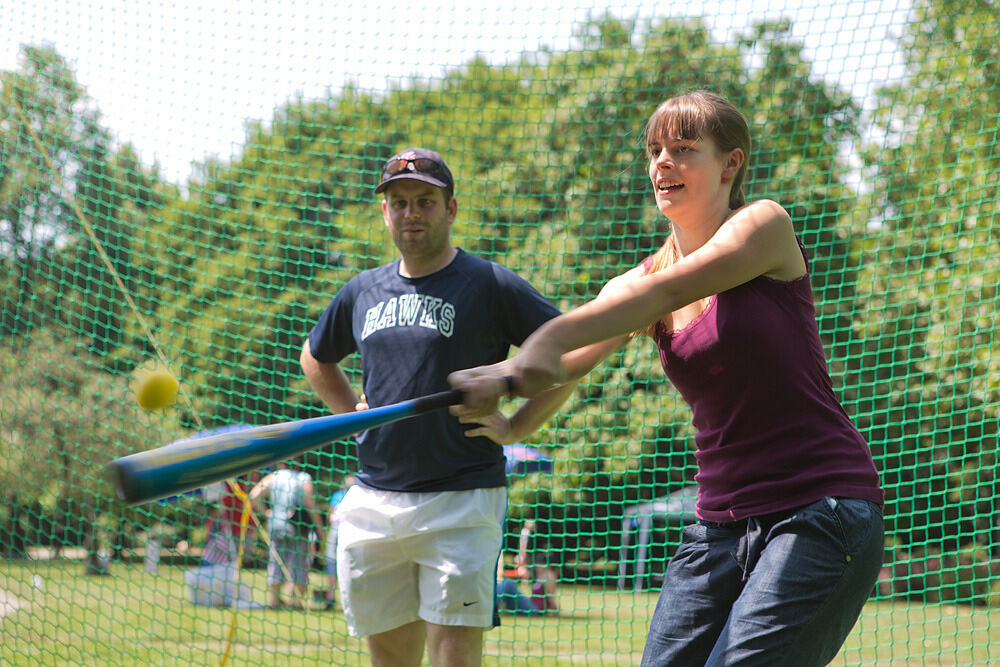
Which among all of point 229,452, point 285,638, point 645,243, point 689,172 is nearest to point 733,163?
point 689,172

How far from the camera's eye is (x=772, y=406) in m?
1.88

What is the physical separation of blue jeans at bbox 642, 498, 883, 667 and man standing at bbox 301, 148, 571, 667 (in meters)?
1.11

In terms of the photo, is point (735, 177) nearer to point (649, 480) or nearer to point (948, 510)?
point (948, 510)

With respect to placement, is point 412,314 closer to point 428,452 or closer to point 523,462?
point 428,452

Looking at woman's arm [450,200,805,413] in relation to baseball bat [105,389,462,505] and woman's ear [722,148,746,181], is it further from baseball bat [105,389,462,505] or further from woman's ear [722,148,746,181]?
woman's ear [722,148,746,181]

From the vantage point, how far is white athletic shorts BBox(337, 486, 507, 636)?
296 centimetres

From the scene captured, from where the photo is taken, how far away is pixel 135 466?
1.64 meters

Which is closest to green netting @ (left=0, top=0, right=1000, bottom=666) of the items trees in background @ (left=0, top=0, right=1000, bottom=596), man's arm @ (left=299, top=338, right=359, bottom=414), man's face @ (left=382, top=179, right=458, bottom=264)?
trees in background @ (left=0, top=0, right=1000, bottom=596)

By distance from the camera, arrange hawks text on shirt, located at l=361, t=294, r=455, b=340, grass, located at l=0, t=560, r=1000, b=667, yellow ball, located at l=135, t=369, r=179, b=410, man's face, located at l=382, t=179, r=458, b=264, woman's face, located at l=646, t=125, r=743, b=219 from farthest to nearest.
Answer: grass, located at l=0, t=560, r=1000, b=667 < yellow ball, located at l=135, t=369, r=179, b=410 < man's face, located at l=382, t=179, r=458, b=264 < hawks text on shirt, located at l=361, t=294, r=455, b=340 < woman's face, located at l=646, t=125, r=743, b=219

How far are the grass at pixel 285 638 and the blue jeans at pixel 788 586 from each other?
Answer: 3.07 m

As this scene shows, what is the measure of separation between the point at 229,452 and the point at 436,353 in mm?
1255

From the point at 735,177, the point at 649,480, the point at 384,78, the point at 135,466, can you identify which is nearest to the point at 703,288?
the point at 735,177

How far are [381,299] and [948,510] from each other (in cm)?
432

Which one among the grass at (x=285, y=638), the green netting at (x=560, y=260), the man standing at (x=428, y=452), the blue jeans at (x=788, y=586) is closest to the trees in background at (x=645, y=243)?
the green netting at (x=560, y=260)
